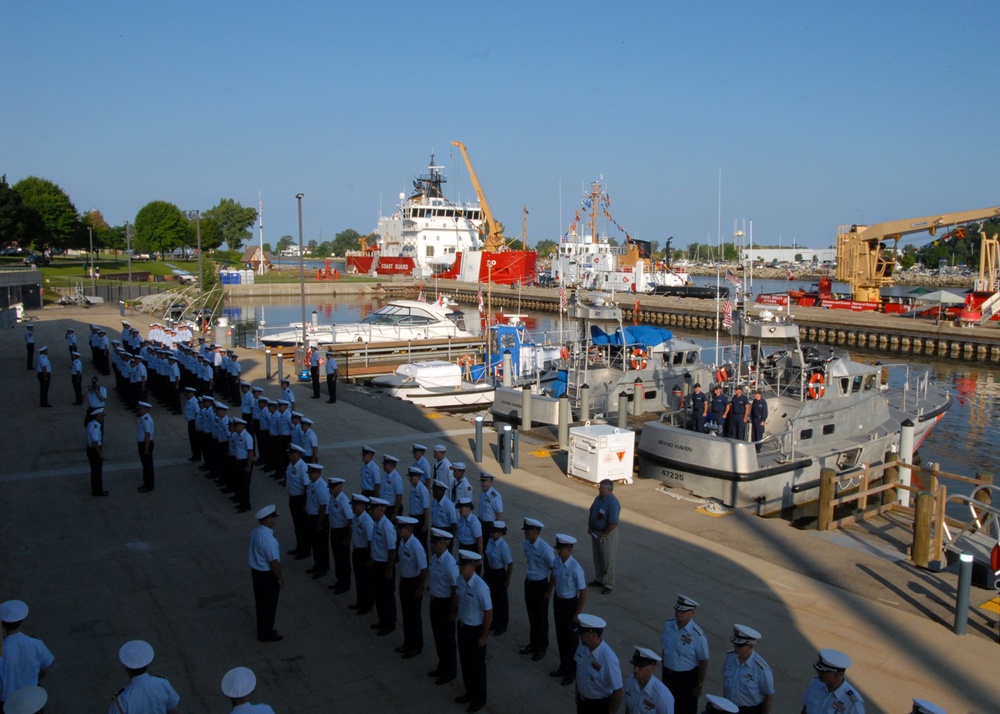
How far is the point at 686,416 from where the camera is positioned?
17516mm

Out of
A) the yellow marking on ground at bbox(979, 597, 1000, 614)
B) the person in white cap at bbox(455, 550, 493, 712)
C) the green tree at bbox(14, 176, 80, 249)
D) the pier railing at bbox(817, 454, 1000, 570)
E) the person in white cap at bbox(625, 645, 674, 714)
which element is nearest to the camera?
the person in white cap at bbox(625, 645, 674, 714)

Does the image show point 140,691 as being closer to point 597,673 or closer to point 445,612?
point 445,612

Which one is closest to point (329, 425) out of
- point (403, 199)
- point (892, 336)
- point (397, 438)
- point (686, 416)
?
point (397, 438)

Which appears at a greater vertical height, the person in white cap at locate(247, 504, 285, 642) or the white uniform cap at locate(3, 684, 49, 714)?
the white uniform cap at locate(3, 684, 49, 714)

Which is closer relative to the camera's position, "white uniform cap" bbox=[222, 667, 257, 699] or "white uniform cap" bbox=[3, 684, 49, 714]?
"white uniform cap" bbox=[3, 684, 49, 714]

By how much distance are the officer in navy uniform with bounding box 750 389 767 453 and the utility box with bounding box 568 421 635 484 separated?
252cm

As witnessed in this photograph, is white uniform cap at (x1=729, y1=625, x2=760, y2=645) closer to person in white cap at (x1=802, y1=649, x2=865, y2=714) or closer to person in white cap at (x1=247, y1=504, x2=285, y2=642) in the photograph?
person in white cap at (x1=802, y1=649, x2=865, y2=714)

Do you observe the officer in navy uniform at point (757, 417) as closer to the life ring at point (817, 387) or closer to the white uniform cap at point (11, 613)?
the life ring at point (817, 387)

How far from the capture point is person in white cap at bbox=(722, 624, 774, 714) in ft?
17.1

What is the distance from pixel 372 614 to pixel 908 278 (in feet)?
454

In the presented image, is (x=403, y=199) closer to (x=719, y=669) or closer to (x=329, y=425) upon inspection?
(x=329, y=425)

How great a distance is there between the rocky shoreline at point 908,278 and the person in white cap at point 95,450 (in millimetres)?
99216

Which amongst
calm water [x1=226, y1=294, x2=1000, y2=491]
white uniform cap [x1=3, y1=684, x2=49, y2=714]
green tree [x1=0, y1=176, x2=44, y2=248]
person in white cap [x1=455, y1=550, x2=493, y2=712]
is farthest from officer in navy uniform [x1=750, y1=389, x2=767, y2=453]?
green tree [x1=0, y1=176, x2=44, y2=248]

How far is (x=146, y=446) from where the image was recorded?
462 inches
